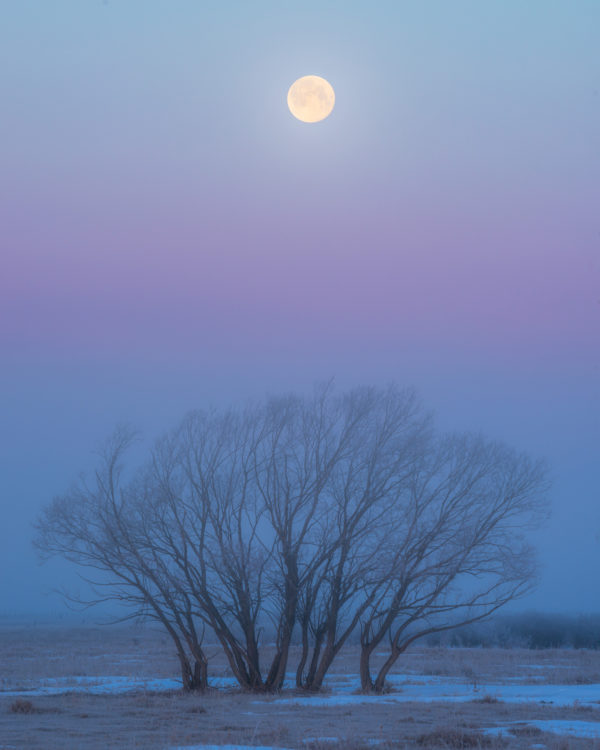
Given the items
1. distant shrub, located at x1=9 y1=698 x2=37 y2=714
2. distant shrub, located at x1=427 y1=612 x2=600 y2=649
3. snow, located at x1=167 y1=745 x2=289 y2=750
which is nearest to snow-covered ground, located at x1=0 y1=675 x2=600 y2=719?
distant shrub, located at x1=9 y1=698 x2=37 y2=714

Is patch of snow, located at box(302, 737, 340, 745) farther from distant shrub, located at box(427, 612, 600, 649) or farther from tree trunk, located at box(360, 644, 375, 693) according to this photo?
distant shrub, located at box(427, 612, 600, 649)

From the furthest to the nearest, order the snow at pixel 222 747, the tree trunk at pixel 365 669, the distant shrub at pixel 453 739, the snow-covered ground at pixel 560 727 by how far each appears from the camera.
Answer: the tree trunk at pixel 365 669
the snow-covered ground at pixel 560 727
the distant shrub at pixel 453 739
the snow at pixel 222 747

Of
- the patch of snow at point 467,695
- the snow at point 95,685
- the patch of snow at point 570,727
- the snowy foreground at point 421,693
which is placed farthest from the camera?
the snow at point 95,685

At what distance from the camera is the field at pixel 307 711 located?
1257 centimetres

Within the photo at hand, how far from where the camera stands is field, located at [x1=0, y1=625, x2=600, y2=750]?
12570mm

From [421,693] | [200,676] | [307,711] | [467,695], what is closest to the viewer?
[307,711]

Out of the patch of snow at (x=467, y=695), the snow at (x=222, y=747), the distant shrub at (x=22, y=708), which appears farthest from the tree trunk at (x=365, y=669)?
the snow at (x=222, y=747)

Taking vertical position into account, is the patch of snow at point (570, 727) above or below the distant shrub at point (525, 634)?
below

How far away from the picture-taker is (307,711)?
18.3 meters

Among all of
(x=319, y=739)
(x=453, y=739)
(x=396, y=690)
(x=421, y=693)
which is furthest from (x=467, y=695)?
(x=319, y=739)

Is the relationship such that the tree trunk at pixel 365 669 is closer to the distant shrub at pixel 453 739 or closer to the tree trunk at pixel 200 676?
the tree trunk at pixel 200 676

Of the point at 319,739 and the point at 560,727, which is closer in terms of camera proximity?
the point at 319,739

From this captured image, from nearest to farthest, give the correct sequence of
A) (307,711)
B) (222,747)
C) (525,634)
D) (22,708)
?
(222,747), (22,708), (307,711), (525,634)

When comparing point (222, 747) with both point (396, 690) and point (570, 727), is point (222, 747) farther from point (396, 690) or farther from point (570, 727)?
point (396, 690)
